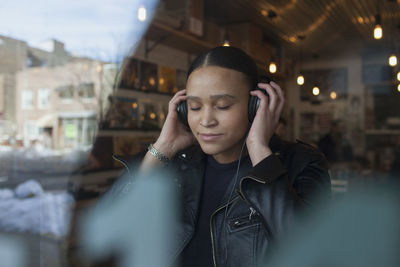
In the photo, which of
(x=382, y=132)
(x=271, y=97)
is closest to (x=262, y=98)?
(x=271, y=97)

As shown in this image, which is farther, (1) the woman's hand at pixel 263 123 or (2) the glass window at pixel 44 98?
(2) the glass window at pixel 44 98

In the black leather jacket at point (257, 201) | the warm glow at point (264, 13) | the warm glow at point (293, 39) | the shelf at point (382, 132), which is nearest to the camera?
the black leather jacket at point (257, 201)

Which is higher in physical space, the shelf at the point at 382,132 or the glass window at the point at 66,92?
the glass window at the point at 66,92

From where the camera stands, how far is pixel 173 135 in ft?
3.48

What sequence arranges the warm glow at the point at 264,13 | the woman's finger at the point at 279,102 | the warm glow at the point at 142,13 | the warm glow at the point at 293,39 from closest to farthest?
the woman's finger at the point at 279,102 → the warm glow at the point at 142,13 → the warm glow at the point at 264,13 → the warm glow at the point at 293,39

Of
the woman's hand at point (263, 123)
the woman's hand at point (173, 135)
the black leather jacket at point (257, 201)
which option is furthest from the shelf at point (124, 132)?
the woman's hand at point (263, 123)

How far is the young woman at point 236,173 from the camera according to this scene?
0.83 meters

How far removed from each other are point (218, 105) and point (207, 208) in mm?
266

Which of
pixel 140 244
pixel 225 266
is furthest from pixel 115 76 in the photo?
pixel 225 266

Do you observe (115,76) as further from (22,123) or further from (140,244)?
(140,244)

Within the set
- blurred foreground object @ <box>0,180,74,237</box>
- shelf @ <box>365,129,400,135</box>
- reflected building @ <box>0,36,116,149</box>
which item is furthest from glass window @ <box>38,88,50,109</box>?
shelf @ <box>365,129,400,135</box>

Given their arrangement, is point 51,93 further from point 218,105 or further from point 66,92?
point 218,105

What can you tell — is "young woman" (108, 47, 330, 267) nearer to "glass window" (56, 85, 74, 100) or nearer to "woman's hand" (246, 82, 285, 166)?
"woman's hand" (246, 82, 285, 166)

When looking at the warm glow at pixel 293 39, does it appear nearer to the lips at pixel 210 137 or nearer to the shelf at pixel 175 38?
the shelf at pixel 175 38
